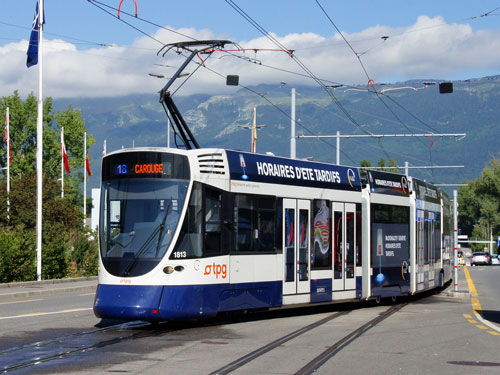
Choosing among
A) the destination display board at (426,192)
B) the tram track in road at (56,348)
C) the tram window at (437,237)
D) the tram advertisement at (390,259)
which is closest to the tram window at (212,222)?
the tram track in road at (56,348)

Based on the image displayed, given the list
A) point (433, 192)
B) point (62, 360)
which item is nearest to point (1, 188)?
point (433, 192)

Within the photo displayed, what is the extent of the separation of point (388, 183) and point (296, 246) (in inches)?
212

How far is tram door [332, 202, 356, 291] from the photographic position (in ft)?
63.0

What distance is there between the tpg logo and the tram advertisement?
253 inches

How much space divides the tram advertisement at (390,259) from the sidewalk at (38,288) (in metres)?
10.9

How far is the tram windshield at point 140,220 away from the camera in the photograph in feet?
48.2

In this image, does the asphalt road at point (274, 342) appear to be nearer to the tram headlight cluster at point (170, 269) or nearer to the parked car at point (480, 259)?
the tram headlight cluster at point (170, 269)

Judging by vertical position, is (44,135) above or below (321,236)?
above

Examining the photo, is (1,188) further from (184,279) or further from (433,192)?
(184,279)

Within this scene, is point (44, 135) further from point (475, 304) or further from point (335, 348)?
point (335, 348)

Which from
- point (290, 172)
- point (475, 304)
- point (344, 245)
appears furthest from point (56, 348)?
point (475, 304)

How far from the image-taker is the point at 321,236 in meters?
18.5

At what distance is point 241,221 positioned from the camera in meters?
16.2

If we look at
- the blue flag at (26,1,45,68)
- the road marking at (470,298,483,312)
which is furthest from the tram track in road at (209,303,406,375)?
the blue flag at (26,1,45,68)
